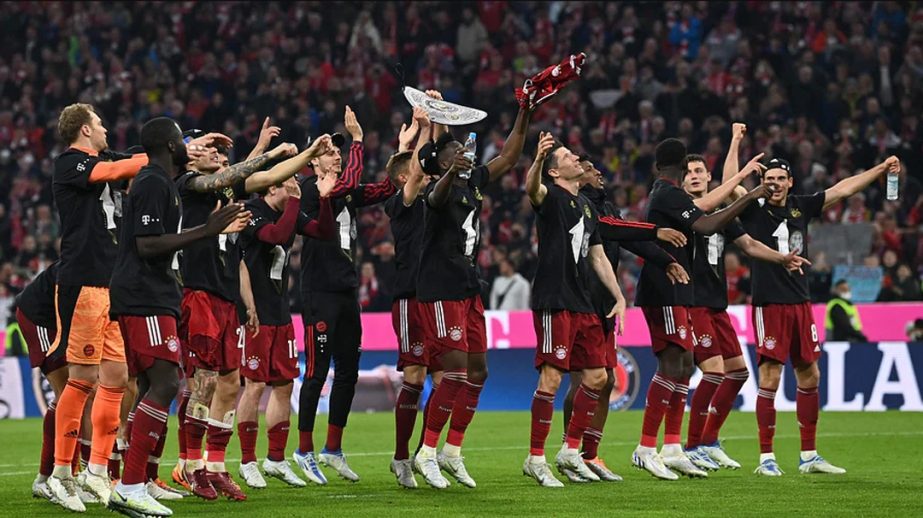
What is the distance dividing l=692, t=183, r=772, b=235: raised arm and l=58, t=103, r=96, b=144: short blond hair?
15.8 feet

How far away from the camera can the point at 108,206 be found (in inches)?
379

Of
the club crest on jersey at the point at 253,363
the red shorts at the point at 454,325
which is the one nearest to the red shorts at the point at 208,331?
the club crest on jersey at the point at 253,363

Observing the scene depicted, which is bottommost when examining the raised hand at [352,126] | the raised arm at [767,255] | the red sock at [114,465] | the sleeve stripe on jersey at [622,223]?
the red sock at [114,465]

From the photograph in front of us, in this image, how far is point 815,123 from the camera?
79.9 feet

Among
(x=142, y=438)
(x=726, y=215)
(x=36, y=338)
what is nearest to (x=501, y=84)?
(x=726, y=215)

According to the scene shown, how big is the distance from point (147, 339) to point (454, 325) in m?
2.68

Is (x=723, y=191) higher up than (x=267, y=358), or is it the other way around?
(x=723, y=191)

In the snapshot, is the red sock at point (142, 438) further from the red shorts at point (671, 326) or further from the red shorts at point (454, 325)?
the red shorts at point (671, 326)

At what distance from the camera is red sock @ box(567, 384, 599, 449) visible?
36.3 feet

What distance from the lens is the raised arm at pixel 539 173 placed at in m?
10.3

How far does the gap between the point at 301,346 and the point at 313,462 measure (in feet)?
31.2

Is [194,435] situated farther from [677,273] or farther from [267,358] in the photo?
[677,273]

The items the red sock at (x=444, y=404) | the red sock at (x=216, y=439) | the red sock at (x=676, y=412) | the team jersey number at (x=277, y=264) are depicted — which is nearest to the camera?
the red sock at (x=216, y=439)

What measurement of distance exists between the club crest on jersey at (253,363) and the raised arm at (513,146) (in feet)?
7.67
